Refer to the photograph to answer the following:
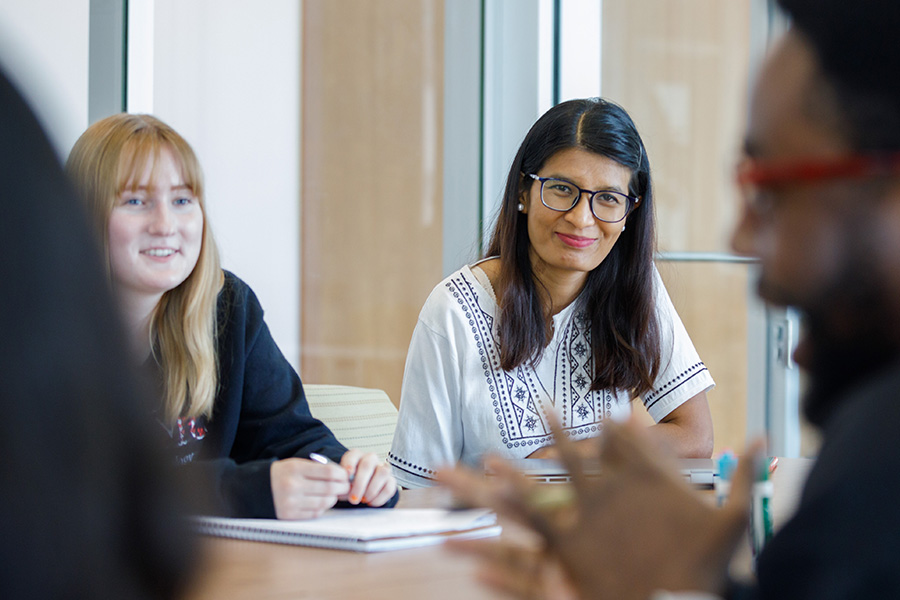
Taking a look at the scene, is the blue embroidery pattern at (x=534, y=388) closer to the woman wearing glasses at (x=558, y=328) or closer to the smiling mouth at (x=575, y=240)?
the woman wearing glasses at (x=558, y=328)

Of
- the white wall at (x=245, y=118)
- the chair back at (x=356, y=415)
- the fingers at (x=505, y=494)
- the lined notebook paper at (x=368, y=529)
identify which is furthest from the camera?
the white wall at (x=245, y=118)

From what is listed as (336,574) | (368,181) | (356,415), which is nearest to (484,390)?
(356,415)

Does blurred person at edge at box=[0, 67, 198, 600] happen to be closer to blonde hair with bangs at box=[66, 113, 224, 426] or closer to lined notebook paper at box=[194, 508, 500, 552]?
lined notebook paper at box=[194, 508, 500, 552]

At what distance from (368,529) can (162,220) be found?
0.80 m

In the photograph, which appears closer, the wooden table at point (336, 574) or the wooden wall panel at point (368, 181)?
the wooden table at point (336, 574)

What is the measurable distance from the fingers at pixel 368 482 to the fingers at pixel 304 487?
2.0 inches

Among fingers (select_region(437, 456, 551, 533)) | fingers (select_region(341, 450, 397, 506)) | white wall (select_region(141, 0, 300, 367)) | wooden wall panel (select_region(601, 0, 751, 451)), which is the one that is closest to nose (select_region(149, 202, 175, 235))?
fingers (select_region(341, 450, 397, 506))

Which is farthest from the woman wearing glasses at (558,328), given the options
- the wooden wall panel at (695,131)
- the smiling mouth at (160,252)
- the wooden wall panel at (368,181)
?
the wooden wall panel at (368,181)

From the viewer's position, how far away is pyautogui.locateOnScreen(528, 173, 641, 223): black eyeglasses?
2125 millimetres

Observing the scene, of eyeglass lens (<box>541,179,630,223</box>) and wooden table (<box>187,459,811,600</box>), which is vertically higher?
eyeglass lens (<box>541,179,630,223</box>)

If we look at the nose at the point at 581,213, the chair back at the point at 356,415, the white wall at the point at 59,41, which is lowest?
the chair back at the point at 356,415

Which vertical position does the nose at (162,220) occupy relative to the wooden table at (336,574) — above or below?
above

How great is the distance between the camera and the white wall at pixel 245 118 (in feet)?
10.8

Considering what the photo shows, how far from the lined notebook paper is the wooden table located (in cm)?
2
